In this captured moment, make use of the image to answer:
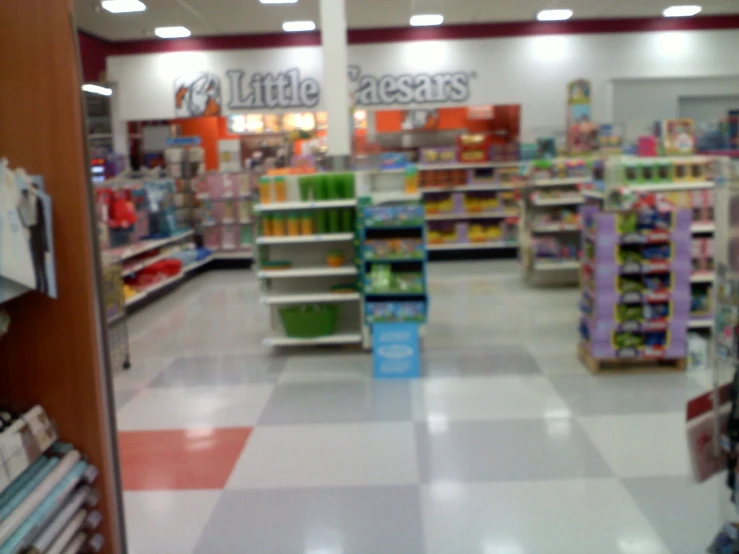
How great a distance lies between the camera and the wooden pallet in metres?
5.72

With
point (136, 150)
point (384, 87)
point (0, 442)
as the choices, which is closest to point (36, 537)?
point (0, 442)

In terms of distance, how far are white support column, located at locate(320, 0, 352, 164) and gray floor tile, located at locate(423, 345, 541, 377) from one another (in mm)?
2035

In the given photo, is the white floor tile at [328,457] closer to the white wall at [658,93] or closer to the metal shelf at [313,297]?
the metal shelf at [313,297]

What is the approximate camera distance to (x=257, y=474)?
4.14 metres

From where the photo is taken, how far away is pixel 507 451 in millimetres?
4332

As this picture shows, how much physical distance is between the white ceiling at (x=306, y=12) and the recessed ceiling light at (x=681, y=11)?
0.13 metres

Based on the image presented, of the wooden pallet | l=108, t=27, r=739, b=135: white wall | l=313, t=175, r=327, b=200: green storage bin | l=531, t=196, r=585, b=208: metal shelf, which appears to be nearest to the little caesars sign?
l=108, t=27, r=739, b=135: white wall

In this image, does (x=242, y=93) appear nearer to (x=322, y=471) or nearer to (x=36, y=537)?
(x=322, y=471)

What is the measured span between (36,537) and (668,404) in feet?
13.7

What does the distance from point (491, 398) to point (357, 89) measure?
300 inches

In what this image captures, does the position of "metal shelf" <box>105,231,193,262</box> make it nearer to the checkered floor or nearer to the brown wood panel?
the checkered floor

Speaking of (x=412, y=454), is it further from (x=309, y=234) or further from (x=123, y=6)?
(x=123, y=6)

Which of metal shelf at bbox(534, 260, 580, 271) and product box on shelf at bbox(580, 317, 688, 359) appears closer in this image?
product box on shelf at bbox(580, 317, 688, 359)

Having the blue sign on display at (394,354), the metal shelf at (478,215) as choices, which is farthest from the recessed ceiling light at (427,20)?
the blue sign on display at (394,354)
